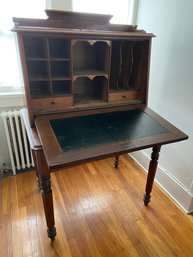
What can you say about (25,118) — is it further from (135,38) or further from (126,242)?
(126,242)

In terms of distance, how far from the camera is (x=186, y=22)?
1.37 m

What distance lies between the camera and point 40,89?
138cm

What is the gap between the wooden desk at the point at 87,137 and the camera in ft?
3.10

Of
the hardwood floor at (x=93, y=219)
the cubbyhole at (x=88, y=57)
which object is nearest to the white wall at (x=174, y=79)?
the hardwood floor at (x=93, y=219)

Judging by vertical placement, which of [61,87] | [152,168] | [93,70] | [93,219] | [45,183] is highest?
[93,70]

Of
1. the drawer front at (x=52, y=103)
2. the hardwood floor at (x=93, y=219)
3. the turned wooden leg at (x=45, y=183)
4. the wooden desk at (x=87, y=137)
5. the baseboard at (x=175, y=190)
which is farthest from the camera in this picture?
the baseboard at (x=175, y=190)

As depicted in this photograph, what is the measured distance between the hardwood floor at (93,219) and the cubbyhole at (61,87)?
937 mm

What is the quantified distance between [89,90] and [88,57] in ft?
0.82

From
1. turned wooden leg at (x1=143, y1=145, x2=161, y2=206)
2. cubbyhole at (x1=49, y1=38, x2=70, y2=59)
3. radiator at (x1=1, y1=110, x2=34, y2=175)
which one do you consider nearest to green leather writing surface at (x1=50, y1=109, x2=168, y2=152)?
turned wooden leg at (x1=143, y1=145, x2=161, y2=206)

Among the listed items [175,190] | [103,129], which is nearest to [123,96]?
[103,129]

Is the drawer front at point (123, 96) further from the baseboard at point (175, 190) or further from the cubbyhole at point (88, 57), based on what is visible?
the baseboard at point (175, 190)

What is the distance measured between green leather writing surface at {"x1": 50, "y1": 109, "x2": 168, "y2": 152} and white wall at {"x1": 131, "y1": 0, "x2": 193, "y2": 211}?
0.39 metres

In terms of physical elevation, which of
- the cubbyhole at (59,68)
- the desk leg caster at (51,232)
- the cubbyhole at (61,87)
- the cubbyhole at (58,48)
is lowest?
the desk leg caster at (51,232)

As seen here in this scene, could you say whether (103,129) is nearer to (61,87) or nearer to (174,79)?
(61,87)
